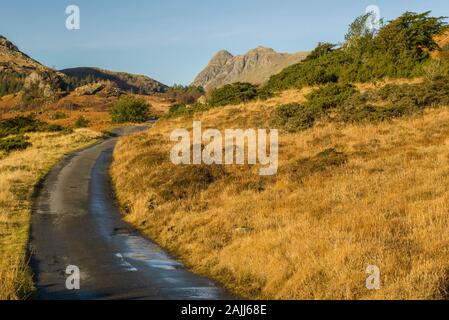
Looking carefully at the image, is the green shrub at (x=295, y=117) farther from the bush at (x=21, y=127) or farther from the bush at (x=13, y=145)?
the bush at (x=21, y=127)

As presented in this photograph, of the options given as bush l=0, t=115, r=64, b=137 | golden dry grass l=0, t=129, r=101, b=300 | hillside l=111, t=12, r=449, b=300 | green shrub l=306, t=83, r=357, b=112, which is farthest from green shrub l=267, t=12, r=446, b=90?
bush l=0, t=115, r=64, b=137

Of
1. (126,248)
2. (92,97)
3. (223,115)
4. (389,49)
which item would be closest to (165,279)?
(126,248)

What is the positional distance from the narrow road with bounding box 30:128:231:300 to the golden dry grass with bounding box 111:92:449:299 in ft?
2.34

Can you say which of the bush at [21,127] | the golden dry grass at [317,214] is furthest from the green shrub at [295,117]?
the bush at [21,127]

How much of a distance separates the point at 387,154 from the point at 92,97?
144 m

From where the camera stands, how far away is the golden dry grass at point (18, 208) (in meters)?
9.29

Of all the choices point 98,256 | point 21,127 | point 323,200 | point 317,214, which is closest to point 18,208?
point 98,256

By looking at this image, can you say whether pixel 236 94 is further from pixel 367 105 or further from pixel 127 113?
pixel 127 113

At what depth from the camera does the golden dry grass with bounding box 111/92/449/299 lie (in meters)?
9.05

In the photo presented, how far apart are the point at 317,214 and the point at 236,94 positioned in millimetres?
38493

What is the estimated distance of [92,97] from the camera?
15325 centimetres

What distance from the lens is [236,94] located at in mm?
50625

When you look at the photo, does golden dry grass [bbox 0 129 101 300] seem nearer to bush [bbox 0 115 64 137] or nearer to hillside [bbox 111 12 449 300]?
hillside [bbox 111 12 449 300]
